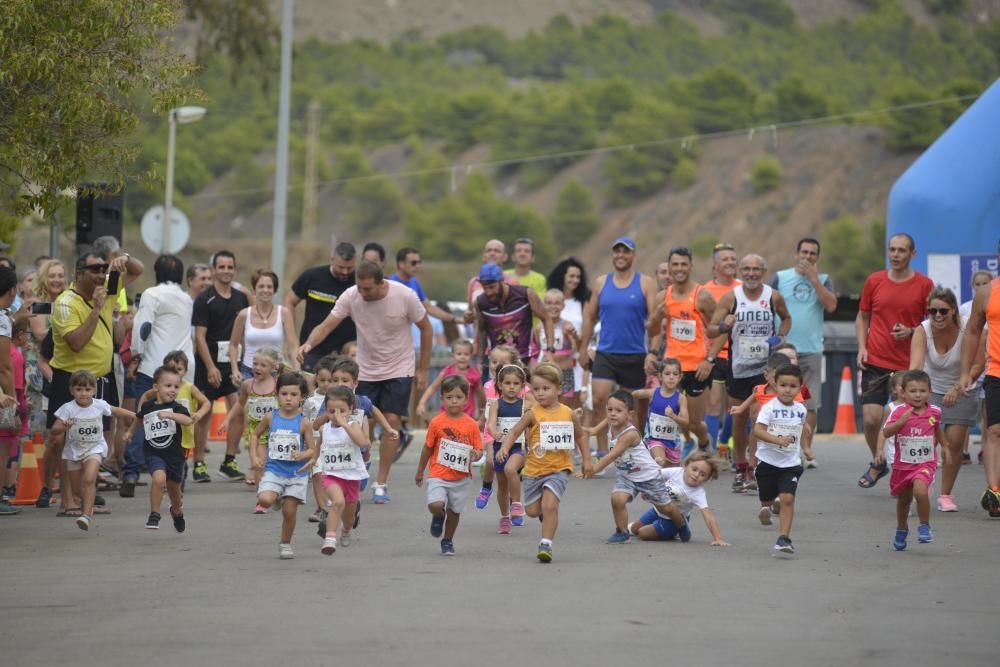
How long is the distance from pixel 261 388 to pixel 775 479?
4.96m

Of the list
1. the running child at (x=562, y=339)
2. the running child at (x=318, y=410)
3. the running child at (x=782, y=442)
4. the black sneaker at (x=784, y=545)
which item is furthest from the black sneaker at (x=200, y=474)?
the black sneaker at (x=784, y=545)

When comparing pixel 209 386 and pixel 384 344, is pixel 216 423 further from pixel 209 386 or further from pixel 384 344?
pixel 384 344

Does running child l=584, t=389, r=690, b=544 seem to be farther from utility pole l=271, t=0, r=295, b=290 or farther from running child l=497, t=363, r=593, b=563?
utility pole l=271, t=0, r=295, b=290

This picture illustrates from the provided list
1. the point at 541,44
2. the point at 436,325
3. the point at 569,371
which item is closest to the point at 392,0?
the point at 541,44

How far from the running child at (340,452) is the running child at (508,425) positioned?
1.35 meters

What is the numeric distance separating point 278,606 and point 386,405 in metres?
5.21

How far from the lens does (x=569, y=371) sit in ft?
54.5

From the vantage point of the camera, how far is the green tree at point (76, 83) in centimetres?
1028

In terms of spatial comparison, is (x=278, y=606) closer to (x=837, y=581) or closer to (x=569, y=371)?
(x=837, y=581)

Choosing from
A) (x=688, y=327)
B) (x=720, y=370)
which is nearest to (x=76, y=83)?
(x=688, y=327)

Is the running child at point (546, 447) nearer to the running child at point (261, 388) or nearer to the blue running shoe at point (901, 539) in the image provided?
the blue running shoe at point (901, 539)

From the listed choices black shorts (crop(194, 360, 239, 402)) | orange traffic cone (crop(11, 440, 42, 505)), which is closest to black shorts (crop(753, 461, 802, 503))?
orange traffic cone (crop(11, 440, 42, 505))

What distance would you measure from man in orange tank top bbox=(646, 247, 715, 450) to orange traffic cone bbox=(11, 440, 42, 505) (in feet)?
18.5

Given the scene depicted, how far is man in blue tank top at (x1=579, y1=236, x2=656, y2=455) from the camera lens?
14.6 meters
